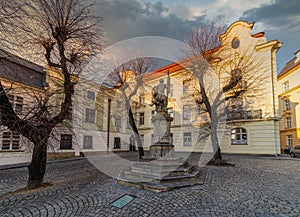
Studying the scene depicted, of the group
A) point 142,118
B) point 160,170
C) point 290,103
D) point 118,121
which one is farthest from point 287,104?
point 160,170

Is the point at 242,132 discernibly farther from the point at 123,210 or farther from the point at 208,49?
the point at 123,210


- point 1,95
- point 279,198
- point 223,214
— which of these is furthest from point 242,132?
point 1,95

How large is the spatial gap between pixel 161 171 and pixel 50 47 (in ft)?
19.7

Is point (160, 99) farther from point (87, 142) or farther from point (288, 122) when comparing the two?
point (288, 122)

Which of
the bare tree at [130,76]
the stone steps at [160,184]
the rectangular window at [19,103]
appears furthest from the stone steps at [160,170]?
the bare tree at [130,76]

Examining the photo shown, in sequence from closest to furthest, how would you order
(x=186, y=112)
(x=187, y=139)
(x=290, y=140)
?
(x=187, y=139) < (x=186, y=112) < (x=290, y=140)

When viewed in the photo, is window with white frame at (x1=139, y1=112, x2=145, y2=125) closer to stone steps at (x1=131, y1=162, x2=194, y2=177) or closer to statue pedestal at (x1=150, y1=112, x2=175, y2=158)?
statue pedestal at (x1=150, y1=112, x2=175, y2=158)

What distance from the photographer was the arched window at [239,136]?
17812 millimetres

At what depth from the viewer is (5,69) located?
5.75m

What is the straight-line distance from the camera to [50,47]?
6199 millimetres

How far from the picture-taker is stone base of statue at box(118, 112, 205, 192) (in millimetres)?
5609

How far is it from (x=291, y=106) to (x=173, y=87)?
17.6 metres

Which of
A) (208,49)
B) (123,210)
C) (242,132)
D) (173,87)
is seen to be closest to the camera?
(123,210)

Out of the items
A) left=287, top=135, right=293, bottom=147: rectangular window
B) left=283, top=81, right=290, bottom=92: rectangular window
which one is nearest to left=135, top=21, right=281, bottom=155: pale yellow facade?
left=287, top=135, right=293, bottom=147: rectangular window
